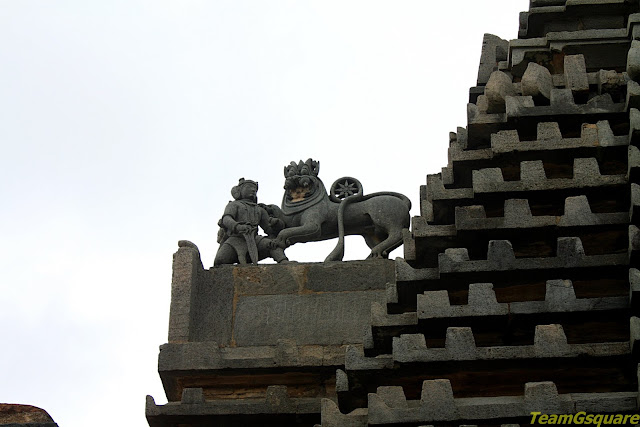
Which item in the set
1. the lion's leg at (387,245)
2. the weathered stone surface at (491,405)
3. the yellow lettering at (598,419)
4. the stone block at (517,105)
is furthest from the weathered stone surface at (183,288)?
the yellow lettering at (598,419)

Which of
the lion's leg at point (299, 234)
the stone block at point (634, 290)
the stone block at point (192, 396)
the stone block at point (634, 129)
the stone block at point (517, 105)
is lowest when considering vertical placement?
the stone block at point (634, 290)

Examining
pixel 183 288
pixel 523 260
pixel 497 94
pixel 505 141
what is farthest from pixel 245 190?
pixel 523 260

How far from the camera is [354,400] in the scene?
14.3m

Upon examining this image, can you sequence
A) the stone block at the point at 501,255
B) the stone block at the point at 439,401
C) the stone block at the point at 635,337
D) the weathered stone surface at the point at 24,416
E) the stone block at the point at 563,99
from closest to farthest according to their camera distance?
1. the stone block at the point at 439,401
2. the stone block at the point at 635,337
3. the stone block at the point at 501,255
4. the weathered stone surface at the point at 24,416
5. the stone block at the point at 563,99

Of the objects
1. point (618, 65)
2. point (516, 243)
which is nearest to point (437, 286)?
point (516, 243)

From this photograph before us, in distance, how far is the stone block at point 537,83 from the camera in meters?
16.4

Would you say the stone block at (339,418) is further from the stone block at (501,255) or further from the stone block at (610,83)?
the stone block at (610,83)

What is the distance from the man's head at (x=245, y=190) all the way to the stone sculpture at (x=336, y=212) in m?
0.26

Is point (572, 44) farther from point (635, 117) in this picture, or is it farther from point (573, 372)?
point (573, 372)

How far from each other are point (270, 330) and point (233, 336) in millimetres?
407

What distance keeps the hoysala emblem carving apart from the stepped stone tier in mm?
650

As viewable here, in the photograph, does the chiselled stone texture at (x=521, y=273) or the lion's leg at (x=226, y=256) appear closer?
the chiselled stone texture at (x=521, y=273)

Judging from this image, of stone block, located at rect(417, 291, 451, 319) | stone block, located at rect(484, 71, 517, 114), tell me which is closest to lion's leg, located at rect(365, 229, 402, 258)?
stone block, located at rect(484, 71, 517, 114)

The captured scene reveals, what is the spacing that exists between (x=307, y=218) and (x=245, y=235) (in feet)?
2.80
